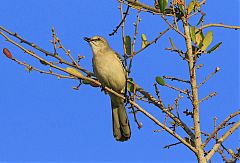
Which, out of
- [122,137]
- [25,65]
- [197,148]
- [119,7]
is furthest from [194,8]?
[122,137]

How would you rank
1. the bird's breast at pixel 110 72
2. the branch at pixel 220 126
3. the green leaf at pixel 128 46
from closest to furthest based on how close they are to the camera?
the branch at pixel 220 126
the green leaf at pixel 128 46
the bird's breast at pixel 110 72

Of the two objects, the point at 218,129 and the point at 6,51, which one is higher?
the point at 6,51

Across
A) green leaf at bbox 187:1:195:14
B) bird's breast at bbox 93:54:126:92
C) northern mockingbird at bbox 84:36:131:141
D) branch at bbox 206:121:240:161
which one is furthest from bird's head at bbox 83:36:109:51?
branch at bbox 206:121:240:161

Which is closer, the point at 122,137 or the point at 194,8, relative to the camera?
the point at 194,8

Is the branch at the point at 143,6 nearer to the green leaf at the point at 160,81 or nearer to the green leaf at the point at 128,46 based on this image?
the green leaf at the point at 128,46

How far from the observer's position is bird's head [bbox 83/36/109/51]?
761cm

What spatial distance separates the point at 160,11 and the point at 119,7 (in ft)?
1.39

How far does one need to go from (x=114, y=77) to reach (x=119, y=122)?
0.74 m

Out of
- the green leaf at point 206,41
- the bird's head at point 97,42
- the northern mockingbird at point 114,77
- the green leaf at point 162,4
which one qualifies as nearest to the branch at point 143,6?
the green leaf at point 162,4

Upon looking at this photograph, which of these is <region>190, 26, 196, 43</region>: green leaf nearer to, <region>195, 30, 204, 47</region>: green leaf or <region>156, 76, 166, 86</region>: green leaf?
<region>195, 30, 204, 47</region>: green leaf

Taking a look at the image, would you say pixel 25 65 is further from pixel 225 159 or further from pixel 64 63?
→ pixel 225 159

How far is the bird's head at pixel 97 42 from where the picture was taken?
25.0ft

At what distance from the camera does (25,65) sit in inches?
165

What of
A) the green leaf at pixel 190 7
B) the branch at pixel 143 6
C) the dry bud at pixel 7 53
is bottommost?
the dry bud at pixel 7 53
